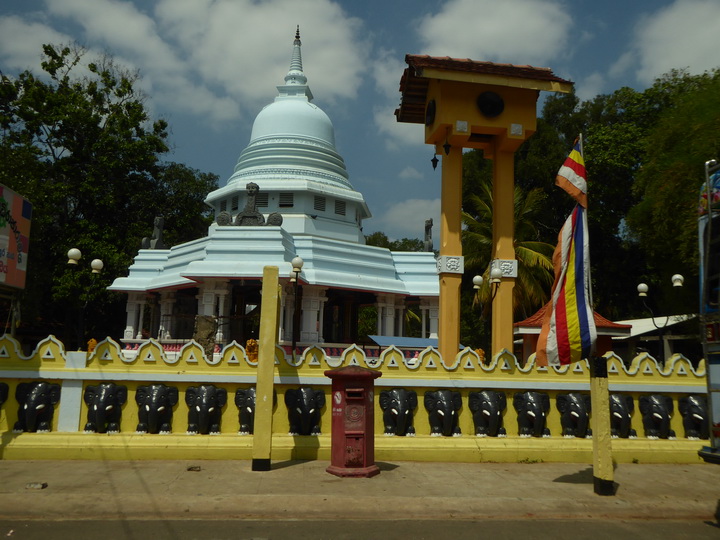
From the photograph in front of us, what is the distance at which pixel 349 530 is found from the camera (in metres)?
6.16

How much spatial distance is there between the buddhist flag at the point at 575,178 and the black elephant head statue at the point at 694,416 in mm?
4717

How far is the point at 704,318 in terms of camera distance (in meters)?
6.72

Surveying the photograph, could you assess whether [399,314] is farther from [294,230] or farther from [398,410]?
[398,410]

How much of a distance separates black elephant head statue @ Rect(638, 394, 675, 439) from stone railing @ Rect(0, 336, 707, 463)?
3cm

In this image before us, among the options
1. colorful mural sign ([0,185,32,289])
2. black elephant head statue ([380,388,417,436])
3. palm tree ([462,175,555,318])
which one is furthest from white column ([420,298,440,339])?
colorful mural sign ([0,185,32,289])

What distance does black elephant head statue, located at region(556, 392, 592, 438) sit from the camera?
10039 mm

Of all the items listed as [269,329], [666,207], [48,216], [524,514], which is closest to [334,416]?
[269,329]

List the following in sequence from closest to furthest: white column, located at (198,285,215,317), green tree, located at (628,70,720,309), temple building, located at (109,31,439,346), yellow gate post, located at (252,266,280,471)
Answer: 1. yellow gate post, located at (252,266,280,471)
2. green tree, located at (628,70,720,309)
3. white column, located at (198,285,215,317)
4. temple building, located at (109,31,439,346)

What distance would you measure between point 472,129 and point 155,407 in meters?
9.22

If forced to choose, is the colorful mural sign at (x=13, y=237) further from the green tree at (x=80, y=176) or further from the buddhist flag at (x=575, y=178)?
the green tree at (x=80, y=176)

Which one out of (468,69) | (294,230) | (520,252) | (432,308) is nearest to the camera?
Result: (468,69)

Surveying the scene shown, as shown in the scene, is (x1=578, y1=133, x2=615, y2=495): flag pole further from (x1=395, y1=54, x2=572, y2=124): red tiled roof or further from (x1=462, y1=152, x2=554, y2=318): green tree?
(x1=462, y1=152, x2=554, y2=318): green tree

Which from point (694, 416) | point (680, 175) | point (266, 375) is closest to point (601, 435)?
point (694, 416)

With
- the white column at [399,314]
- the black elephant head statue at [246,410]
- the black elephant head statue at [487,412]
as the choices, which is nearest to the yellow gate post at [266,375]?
the black elephant head statue at [246,410]
